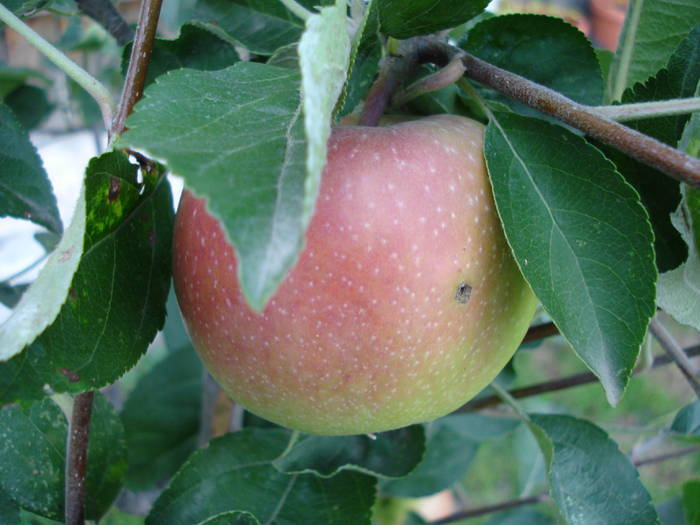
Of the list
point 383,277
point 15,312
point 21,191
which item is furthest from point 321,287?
point 21,191

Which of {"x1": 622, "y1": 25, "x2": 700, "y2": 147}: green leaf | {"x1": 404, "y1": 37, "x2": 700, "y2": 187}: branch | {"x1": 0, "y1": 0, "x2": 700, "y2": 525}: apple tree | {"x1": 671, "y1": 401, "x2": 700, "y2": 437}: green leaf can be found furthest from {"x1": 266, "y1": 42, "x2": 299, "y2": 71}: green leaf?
{"x1": 671, "y1": 401, "x2": 700, "y2": 437}: green leaf

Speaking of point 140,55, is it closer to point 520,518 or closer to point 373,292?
point 373,292

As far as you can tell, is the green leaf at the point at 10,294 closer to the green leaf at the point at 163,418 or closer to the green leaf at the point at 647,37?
the green leaf at the point at 163,418

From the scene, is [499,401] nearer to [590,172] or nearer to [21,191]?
[590,172]

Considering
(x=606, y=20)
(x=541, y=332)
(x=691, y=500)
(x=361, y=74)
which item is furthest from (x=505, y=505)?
(x=606, y=20)

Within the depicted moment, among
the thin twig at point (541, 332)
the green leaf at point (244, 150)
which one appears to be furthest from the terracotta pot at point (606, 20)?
the green leaf at point (244, 150)

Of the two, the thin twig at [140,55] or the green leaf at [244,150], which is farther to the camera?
the thin twig at [140,55]
